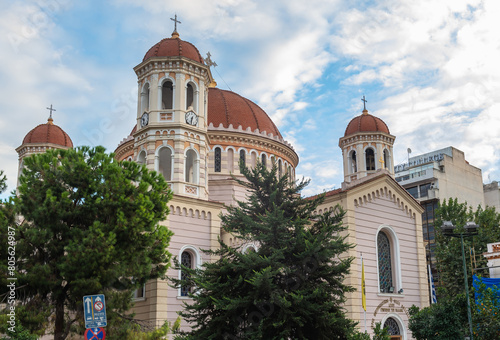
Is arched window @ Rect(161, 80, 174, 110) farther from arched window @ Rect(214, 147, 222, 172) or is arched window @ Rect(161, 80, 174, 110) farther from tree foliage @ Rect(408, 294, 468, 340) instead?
tree foliage @ Rect(408, 294, 468, 340)

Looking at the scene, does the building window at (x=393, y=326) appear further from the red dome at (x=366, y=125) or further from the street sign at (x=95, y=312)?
the street sign at (x=95, y=312)

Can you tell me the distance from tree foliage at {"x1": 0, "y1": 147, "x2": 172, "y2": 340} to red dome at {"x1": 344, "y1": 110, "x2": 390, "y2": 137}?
21963 millimetres

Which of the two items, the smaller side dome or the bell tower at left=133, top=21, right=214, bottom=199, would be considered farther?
the smaller side dome

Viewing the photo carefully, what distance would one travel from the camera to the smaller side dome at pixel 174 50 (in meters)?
28.7

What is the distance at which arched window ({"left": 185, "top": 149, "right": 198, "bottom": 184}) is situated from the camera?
1106 inches

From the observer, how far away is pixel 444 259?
34.6 metres

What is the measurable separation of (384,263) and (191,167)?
37.9 ft

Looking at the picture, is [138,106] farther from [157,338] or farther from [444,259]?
[444,259]

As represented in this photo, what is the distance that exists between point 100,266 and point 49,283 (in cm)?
194

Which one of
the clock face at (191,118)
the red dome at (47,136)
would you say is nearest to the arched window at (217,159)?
the clock face at (191,118)

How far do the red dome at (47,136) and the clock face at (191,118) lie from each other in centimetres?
1668

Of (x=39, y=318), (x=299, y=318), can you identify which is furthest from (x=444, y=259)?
(x=39, y=318)

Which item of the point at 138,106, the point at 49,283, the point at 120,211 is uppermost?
the point at 138,106

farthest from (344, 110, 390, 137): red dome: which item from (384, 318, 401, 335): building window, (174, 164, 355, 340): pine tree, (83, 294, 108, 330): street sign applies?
(83, 294, 108, 330): street sign
